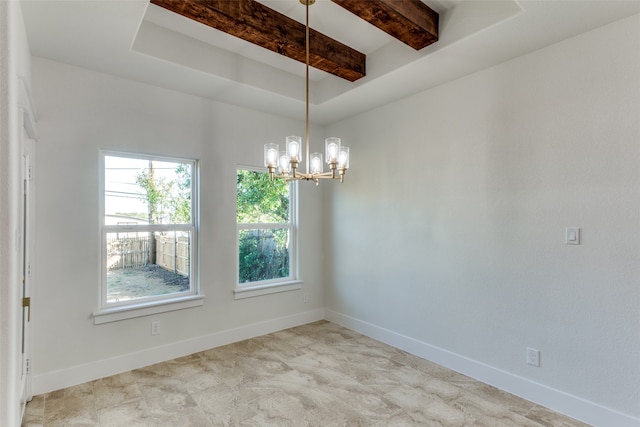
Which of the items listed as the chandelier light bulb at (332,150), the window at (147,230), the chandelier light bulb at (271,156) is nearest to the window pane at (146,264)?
the window at (147,230)

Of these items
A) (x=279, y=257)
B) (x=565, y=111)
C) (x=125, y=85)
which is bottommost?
(x=279, y=257)

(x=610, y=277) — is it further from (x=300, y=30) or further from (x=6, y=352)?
(x=6, y=352)

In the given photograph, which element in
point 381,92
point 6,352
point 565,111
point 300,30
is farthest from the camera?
point 381,92

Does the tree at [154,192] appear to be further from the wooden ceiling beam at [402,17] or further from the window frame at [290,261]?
the wooden ceiling beam at [402,17]

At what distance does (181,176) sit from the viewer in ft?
11.3

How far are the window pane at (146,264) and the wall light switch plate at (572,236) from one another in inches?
132

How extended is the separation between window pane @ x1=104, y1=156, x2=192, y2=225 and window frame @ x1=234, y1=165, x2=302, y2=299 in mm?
594

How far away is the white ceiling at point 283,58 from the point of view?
2.10m

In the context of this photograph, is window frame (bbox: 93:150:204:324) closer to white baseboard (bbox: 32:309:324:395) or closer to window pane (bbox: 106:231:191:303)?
window pane (bbox: 106:231:191:303)

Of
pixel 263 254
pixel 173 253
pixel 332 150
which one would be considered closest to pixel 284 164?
pixel 332 150

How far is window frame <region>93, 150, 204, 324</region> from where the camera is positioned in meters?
2.95

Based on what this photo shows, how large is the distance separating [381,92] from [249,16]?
151 centimetres

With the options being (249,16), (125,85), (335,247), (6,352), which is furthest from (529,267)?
(125,85)

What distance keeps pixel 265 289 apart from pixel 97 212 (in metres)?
1.92
